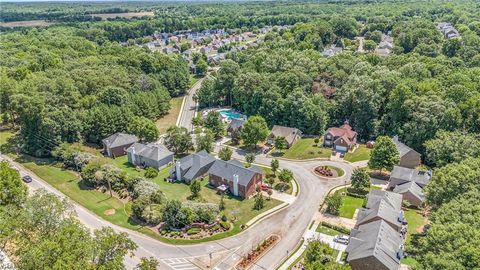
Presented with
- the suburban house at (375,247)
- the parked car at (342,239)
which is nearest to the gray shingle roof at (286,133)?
the parked car at (342,239)

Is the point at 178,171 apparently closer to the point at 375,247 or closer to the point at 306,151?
the point at 306,151

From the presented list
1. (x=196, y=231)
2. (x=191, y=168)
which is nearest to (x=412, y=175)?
(x=196, y=231)

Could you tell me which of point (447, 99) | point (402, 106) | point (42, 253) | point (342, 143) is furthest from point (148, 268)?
point (447, 99)

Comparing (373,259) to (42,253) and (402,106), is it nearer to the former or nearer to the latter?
(42,253)

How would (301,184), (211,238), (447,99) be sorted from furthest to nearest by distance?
(447,99) → (301,184) → (211,238)

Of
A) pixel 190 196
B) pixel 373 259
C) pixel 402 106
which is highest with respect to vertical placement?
pixel 402 106

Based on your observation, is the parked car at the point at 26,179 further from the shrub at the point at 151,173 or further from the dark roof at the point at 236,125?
the dark roof at the point at 236,125

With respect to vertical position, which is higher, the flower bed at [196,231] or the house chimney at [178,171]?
the house chimney at [178,171]
